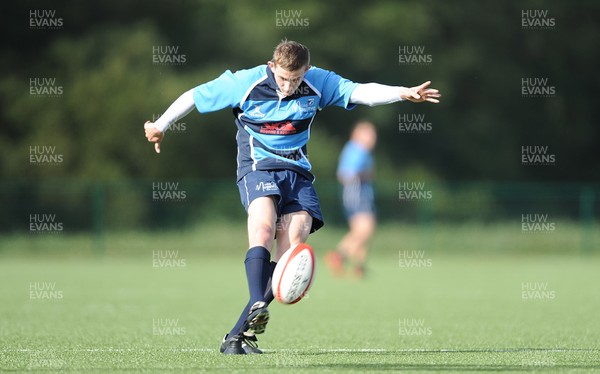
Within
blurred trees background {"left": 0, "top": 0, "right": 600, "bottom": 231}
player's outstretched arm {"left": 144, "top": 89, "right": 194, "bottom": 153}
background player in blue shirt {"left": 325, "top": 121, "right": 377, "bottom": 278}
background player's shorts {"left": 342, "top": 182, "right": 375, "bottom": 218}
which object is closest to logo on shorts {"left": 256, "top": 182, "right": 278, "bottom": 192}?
player's outstretched arm {"left": 144, "top": 89, "right": 194, "bottom": 153}

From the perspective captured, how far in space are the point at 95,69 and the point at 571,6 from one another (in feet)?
54.5

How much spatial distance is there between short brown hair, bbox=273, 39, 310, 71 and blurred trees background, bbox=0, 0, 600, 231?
2238cm

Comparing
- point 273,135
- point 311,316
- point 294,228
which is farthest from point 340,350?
point 311,316

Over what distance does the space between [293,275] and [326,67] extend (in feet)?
91.5

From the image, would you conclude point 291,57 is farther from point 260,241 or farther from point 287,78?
point 260,241

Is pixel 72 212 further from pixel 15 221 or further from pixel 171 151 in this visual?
pixel 171 151

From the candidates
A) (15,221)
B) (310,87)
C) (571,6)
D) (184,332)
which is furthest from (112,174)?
(310,87)

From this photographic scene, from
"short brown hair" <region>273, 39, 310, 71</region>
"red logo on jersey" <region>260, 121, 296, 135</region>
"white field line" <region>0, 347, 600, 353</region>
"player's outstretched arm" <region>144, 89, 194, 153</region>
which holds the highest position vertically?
"short brown hair" <region>273, 39, 310, 71</region>

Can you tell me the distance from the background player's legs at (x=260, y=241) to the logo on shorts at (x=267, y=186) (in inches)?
2.4

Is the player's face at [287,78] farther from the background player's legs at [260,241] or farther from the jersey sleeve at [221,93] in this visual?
the background player's legs at [260,241]

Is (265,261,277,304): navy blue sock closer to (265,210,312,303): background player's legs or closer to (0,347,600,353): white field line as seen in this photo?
(265,210,312,303): background player's legs

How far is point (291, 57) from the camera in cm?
661

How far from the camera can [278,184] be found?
6863 millimetres

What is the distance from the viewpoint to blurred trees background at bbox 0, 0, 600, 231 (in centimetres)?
2930
